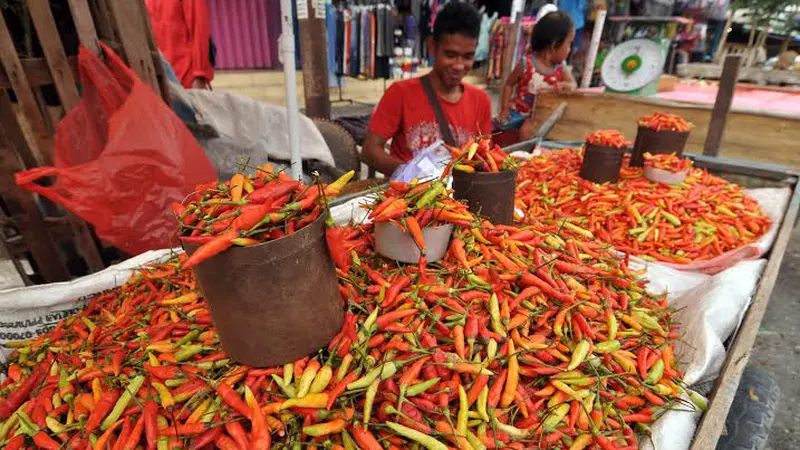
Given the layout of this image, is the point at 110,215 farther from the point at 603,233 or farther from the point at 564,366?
the point at 603,233

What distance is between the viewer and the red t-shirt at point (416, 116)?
10.7 ft

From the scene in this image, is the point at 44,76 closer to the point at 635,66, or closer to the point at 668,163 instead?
the point at 668,163

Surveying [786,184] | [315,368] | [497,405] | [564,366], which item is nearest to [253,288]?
[315,368]

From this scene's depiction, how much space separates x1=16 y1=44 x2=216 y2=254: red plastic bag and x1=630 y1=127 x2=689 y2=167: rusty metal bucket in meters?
3.53

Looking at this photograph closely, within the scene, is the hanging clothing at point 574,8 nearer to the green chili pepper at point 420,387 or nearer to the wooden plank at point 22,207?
the wooden plank at point 22,207

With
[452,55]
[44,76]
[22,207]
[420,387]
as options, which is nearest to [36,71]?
[44,76]

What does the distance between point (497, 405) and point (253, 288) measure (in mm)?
940

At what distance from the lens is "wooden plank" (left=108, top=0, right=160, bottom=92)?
2713 millimetres

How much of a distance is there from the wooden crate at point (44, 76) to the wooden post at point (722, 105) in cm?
Result: 502

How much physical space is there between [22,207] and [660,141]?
482cm

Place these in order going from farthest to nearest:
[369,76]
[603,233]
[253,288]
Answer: [369,76]
[603,233]
[253,288]

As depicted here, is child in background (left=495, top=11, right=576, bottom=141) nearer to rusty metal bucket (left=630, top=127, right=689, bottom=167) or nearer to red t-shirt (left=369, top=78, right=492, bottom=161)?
rusty metal bucket (left=630, top=127, right=689, bottom=167)

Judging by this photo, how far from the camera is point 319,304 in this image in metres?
1.33

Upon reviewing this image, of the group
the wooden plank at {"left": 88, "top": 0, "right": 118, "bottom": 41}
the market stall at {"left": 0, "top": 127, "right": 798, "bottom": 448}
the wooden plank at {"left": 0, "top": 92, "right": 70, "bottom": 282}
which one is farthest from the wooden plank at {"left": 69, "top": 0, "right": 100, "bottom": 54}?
the market stall at {"left": 0, "top": 127, "right": 798, "bottom": 448}
